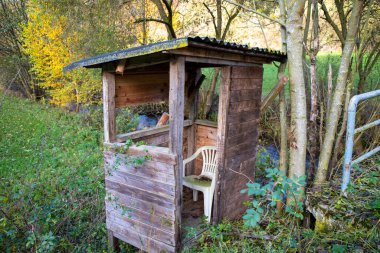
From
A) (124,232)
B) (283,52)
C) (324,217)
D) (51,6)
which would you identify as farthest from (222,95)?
(51,6)

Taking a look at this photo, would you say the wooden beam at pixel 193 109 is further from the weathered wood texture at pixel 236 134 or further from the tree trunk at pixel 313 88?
the tree trunk at pixel 313 88

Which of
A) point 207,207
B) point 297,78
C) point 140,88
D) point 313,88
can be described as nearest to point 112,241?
point 207,207

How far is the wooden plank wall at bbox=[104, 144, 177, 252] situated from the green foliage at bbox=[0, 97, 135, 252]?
1.01 feet

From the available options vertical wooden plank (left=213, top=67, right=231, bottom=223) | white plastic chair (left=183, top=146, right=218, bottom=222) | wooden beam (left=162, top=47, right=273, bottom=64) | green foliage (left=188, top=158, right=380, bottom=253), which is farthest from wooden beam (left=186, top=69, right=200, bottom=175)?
green foliage (left=188, top=158, right=380, bottom=253)

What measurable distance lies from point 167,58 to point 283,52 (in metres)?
1.70

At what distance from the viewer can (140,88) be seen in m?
3.91

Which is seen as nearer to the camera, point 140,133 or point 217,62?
point 217,62

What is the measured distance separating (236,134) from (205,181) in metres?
1.00

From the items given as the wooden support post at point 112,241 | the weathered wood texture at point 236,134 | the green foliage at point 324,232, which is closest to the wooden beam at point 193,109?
the weathered wood texture at point 236,134

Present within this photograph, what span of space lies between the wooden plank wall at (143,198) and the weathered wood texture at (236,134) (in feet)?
2.51

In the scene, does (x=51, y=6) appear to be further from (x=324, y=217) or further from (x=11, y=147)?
(x=324, y=217)

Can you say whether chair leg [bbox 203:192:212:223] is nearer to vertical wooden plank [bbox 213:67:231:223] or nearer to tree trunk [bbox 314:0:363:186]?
vertical wooden plank [bbox 213:67:231:223]

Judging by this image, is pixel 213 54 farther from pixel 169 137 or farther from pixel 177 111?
pixel 169 137

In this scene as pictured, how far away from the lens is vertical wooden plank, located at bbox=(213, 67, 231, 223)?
3.40m
